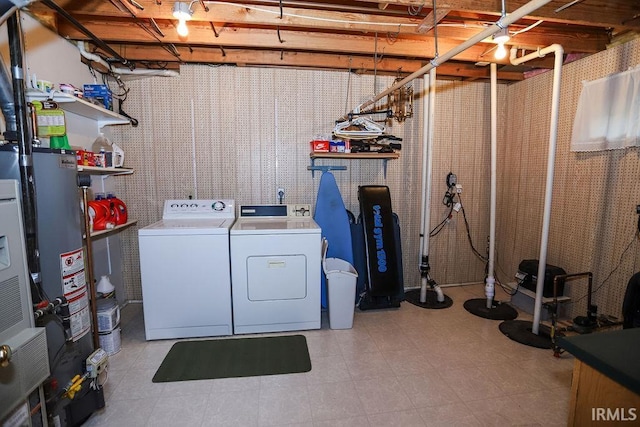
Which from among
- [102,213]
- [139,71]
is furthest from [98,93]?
[102,213]

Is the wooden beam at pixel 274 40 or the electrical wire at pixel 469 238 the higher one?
the wooden beam at pixel 274 40

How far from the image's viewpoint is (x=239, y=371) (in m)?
2.26

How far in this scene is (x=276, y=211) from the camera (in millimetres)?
3285

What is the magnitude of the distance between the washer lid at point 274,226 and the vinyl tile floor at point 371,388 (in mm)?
973

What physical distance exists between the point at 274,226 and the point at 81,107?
1842 millimetres

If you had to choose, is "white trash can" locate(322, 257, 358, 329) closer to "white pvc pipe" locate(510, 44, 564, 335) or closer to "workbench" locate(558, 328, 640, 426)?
"white pvc pipe" locate(510, 44, 564, 335)

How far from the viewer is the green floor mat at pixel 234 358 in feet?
7.33

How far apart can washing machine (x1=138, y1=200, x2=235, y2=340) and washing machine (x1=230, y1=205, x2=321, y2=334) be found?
0.11m

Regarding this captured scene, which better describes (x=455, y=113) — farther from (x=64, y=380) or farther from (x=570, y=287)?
(x=64, y=380)

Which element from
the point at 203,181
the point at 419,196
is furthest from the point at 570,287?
the point at 203,181

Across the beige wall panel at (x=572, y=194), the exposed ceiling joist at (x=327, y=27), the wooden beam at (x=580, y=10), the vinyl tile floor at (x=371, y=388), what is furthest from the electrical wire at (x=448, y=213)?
the wooden beam at (x=580, y=10)

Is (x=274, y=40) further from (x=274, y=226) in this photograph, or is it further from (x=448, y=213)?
(x=448, y=213)

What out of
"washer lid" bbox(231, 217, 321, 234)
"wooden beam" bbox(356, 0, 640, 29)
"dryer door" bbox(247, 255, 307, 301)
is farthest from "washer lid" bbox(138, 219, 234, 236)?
"wooden beam" bbox(356, 0, 640, 29)

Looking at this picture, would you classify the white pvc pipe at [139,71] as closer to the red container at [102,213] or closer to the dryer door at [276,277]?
the red container at [102,213]
